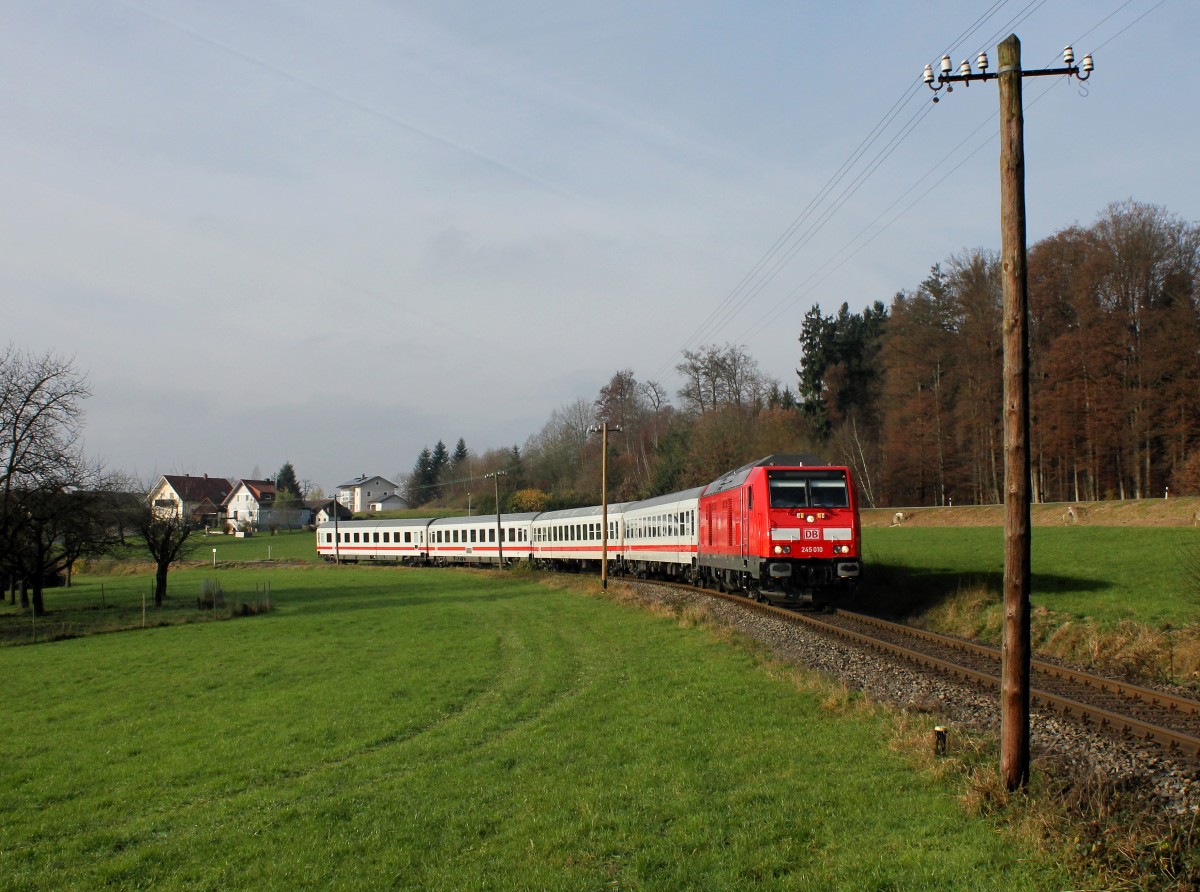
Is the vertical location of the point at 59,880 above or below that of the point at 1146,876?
below

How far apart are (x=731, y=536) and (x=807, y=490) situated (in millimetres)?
4031

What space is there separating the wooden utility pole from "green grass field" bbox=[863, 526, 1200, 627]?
918 cm

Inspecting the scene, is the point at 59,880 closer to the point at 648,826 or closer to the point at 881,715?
the point at 648,826

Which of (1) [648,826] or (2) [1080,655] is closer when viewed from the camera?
(1) [648,826]

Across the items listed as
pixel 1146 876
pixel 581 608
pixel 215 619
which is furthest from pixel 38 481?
pixel 1146 876

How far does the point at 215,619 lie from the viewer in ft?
102

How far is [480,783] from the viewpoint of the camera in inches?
352

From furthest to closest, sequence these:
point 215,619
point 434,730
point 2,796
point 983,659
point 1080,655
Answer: point 215,619, point 1080,655, point 983,659, point 434,730, point 2,796

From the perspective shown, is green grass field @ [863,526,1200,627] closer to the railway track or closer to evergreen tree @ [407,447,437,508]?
the railway track

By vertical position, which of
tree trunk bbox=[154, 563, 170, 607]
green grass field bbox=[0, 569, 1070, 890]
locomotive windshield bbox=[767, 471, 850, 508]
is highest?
locomotive windshield bbox=[767, 471, 850, 508]

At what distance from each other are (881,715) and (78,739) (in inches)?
428

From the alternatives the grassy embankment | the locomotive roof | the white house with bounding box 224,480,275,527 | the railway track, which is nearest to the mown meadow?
the grassy embankment

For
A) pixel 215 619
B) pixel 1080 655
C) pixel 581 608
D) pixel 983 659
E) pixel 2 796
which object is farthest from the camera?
pixel 215 619

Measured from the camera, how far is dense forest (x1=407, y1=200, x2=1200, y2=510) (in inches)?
1608
